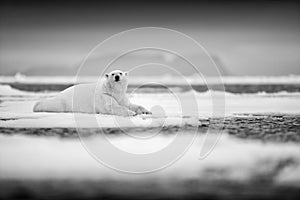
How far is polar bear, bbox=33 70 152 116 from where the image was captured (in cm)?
627

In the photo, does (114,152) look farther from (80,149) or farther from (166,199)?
(166,199)

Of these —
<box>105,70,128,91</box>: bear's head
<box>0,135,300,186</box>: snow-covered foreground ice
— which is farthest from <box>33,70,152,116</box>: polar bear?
<box>0,135,300,186</box>: snow-covered foreground ice

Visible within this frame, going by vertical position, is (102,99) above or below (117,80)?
below

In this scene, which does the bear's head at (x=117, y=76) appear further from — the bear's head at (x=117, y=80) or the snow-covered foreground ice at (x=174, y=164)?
the snow-covered foreground ice at (x=174, y=164)

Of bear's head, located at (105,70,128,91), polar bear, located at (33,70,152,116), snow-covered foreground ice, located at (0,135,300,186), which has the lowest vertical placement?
snow-covered foreground ice, located at (0,135,300,186)

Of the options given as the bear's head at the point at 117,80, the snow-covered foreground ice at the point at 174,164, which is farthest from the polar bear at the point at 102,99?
the snow-covered foreground ice at the point at 174,164

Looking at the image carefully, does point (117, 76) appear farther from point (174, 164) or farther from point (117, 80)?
point (174, 164)

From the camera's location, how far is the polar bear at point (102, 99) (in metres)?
6.27

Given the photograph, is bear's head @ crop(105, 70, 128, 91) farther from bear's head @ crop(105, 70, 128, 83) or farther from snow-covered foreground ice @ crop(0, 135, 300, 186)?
snow-covered foreground ice @ crop(0, 135, 300, 186)

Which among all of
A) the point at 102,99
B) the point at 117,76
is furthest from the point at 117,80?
the point at 102,99

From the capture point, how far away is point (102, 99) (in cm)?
639

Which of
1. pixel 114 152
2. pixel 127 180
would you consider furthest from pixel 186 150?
pixel 127 180

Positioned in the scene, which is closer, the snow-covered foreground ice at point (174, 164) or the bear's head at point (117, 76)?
the snow-covered foreground ice at point (174, 164)

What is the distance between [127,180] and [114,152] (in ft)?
2.97
